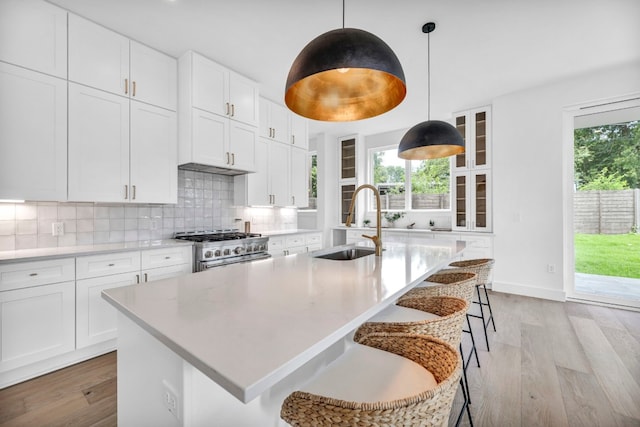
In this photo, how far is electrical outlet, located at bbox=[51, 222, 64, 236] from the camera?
8.01ft

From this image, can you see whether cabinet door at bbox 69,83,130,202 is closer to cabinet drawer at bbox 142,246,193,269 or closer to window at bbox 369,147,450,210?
cabinet drawer at bbox 142,246,193,269

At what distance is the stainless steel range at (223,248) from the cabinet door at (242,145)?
34.5 inches

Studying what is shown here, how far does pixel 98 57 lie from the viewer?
8.16 ft

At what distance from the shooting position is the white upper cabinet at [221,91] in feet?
9.82

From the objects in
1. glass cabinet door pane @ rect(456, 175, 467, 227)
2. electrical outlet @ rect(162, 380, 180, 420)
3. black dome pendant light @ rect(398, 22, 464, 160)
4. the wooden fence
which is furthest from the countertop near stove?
the wooden fence

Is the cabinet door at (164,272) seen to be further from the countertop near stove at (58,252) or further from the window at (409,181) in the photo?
the window at (409,181)

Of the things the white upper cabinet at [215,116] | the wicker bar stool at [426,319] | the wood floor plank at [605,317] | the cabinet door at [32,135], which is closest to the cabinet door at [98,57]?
the cabinet door at [32,135]

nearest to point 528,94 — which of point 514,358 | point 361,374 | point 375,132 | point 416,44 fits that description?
point 416,44

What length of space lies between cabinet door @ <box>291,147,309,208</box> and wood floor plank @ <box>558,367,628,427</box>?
11.5 feet

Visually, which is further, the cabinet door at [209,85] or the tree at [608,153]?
the tree at [608,153]

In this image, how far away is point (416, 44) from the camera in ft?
9.34

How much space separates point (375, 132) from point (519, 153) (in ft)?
8.47

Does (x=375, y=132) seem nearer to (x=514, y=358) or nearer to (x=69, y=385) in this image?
(x=514, y=358)

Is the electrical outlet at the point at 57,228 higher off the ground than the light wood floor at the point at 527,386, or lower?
higher
